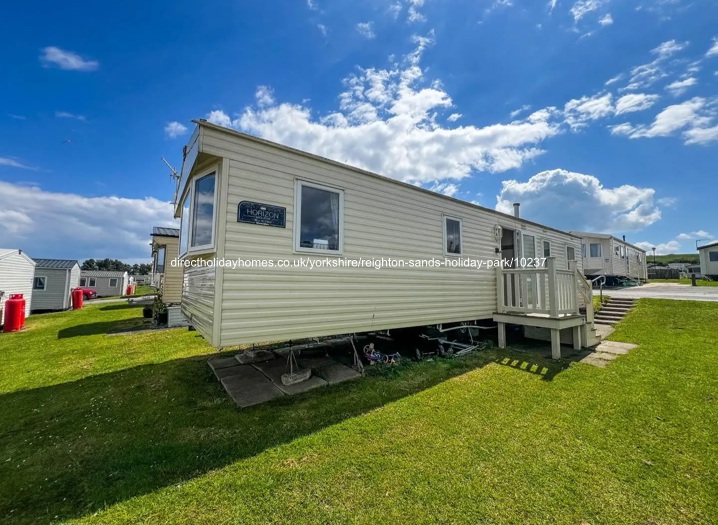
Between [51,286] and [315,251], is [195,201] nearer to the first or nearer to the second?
[315,251]

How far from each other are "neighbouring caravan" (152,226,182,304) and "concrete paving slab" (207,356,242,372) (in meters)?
7.00

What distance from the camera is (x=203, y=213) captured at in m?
4.68

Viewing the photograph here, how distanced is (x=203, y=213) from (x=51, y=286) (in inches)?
925

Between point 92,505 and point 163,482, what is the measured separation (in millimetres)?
488

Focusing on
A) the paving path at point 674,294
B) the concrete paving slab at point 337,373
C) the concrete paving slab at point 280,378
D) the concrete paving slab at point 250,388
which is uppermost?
the paving path at point 674,294

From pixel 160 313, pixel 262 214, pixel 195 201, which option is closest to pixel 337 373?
pixel 262 214

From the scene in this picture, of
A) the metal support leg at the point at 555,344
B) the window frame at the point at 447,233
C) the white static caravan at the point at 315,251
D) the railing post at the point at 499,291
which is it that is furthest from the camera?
the railing post at the point at 499,291

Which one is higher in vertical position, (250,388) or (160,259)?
(160,259)

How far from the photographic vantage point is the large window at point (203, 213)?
14.3 feet

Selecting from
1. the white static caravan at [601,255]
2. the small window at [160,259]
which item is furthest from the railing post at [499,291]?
the white static caravan at [601,255]

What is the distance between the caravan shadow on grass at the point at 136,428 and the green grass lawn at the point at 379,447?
2 cm

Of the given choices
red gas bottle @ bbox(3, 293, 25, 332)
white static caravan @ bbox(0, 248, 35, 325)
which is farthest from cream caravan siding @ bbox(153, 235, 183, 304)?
white static caravan @ bbox(0, 248, 35, 325)

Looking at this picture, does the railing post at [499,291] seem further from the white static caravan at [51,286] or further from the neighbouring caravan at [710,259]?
the neighbouring caravan at [710,259]

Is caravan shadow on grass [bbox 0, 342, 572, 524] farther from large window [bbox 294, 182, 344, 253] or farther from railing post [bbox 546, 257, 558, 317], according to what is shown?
railing post [bbox 546, 257, 558, 317]
